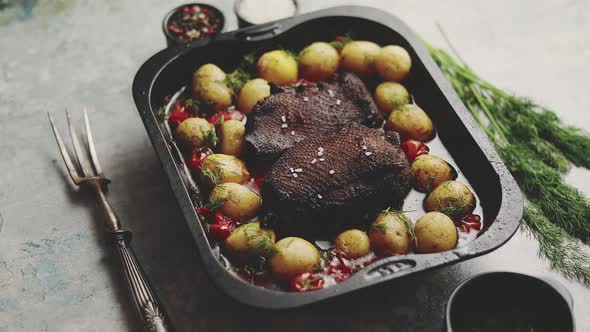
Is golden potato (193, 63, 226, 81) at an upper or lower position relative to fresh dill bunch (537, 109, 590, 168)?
lower

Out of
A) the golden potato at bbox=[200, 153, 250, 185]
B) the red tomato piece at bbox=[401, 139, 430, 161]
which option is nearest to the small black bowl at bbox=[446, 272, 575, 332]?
the red tomato piece at bbox=[401, 139, 430, 161]

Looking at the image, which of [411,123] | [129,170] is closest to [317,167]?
[411,123]

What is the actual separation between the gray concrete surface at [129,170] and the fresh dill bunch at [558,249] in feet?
0.23

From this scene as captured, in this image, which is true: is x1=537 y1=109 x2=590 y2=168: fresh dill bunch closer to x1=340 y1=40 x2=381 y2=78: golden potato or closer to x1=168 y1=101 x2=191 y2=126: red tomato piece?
x1=340 y1=40 x2=381 y2=78: golden potato

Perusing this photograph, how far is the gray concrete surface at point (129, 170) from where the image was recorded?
2.56 m

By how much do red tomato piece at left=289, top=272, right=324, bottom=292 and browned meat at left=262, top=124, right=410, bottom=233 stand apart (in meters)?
0.25

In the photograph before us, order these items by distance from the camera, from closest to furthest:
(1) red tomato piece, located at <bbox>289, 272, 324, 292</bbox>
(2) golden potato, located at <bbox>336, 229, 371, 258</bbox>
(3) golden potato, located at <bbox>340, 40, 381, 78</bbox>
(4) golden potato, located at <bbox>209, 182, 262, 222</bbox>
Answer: (1) red tomato piece, located at <bbox>289, 272, 324, 292</bbox>, (2) golden potato, located at <bbox>336, 229, 371, 258</bbox>, (4) golden potato, located at <bbox>209, 182, 262, 222</bbox>, (3) golden potato, located at <bbox>340, 40, 381, 78</bbox>

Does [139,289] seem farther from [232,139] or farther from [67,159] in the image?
[67,159]

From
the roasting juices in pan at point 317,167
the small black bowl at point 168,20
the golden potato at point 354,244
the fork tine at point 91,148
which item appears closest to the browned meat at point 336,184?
the roasting juices in pan at point 317,167

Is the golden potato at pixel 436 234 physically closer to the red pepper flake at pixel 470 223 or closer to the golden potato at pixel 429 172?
the red pepper flake at pixel 470 223

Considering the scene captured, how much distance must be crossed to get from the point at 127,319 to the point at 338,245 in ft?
3.38

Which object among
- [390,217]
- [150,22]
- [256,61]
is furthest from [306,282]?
[150,22]

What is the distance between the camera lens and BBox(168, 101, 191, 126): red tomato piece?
2.89 metres

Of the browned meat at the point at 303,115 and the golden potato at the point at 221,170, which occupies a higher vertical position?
the browned meat at the point at 303,115
